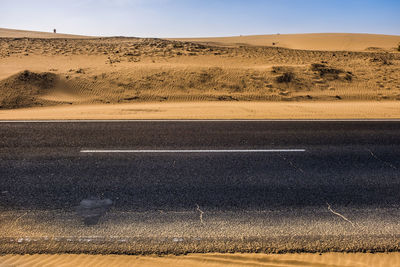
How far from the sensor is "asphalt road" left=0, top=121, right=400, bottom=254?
16.0ft

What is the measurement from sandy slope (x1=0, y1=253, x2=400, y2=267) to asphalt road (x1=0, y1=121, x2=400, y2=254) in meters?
0.73

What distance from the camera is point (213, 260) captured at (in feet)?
11.7

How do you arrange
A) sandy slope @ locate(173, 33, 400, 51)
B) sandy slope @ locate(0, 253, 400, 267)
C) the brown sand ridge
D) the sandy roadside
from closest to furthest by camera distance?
sandy slope @ locate(0, 253, 400, 267)
the sandy roadside
the brown sand ridge
sandy slope @ locate(173, 33, 400, 51)

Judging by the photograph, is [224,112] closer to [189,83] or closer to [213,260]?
[189,83]

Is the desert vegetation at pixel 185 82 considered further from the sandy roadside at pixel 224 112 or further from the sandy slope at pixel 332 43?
the sandy slope at pixel 332 43

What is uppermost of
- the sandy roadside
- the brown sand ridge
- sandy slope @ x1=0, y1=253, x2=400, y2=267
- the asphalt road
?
the brown sand ridge

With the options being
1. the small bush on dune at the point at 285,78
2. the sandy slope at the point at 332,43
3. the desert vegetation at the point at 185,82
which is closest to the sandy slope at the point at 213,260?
the desert vegetation at the point at 185,82

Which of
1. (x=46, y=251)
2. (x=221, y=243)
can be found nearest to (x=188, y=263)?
(x=221, y=243)

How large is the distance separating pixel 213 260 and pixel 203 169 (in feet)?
8.73

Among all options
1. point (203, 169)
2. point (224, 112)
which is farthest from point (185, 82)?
point (203, 169)

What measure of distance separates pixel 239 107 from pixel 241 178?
870cm

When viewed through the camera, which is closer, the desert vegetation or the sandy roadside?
the sandy roadside

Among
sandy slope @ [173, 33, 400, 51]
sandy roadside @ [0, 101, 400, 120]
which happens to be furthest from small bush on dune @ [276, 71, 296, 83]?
sandy slope @ [173, 33, 400, 51]

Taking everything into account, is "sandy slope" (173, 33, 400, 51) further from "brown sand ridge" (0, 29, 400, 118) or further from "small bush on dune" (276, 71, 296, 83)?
"small bush on dune" (276, 71, 296, 83)
